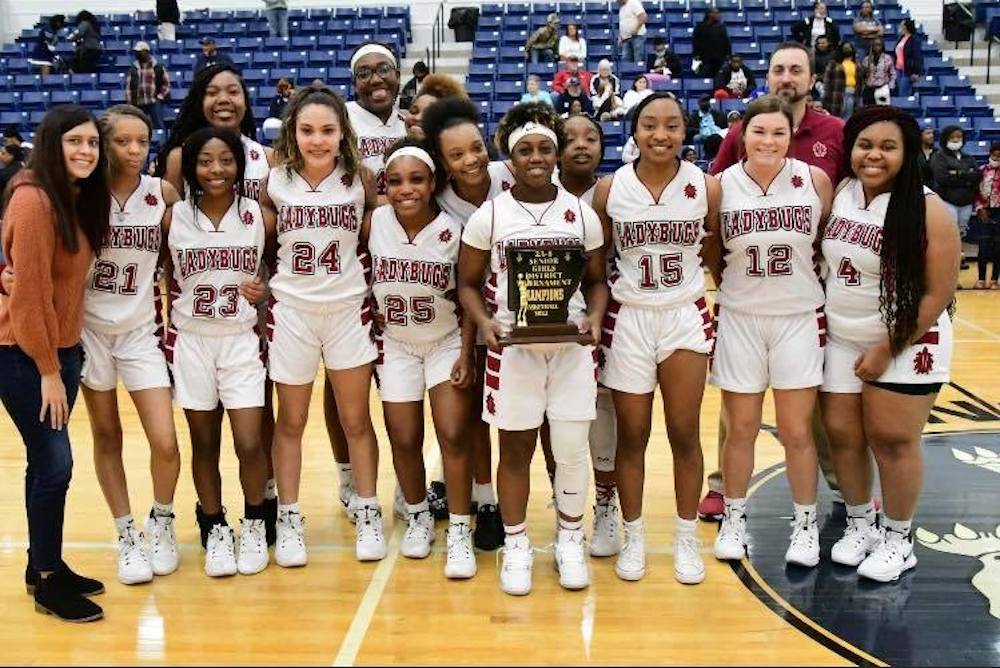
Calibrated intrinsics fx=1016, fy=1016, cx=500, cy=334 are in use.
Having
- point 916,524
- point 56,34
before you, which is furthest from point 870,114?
point 56,34

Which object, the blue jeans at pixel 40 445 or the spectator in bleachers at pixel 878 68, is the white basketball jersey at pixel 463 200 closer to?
the blue jeans at pixel 40 445

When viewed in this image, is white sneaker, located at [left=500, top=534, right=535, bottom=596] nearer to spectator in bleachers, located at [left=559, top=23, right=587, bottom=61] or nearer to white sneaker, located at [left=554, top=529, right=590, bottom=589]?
white sneaker, located at [left=554, top=529, right=590, bottom=589]

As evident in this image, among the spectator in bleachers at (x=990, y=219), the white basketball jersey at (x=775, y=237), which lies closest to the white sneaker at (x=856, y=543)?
the white basketball jersey at (x=775, y=237)

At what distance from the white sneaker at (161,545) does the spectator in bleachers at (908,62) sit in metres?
12.2

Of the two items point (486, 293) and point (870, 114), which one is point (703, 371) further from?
point (870, 114)

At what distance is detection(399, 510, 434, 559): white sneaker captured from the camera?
3666mm

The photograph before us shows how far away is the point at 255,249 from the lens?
343 centimetres

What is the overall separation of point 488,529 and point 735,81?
10.2 m

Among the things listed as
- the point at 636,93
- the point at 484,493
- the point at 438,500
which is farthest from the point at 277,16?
the point at 484,493

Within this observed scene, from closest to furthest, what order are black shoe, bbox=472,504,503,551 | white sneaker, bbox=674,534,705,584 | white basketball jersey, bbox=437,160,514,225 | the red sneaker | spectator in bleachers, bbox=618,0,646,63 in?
1. white sneaker, bbox=674,534,705,584
2. white basketball jersey, bbox=437,160,514,225
3. black shoe, bbox=472,504,503,551
4. the red sneaker
5. spectator in bleachers, bbox=618,0,646,63

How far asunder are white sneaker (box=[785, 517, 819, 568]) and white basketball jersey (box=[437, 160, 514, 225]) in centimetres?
158

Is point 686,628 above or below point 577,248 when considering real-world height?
below

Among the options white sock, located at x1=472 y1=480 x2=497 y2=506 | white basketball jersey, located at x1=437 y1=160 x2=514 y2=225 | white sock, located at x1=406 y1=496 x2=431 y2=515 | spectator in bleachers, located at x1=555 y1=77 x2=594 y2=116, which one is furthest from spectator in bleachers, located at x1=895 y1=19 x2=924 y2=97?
white sock, located at x1=406 y1=496 x2=431 y2=515

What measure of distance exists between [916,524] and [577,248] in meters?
1.92
